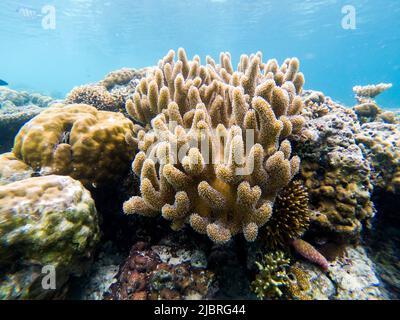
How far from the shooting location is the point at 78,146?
9.40 ft

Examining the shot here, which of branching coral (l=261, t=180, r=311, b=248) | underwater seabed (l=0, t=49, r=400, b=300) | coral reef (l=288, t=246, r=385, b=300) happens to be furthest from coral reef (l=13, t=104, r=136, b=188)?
coral reef (l=288, t=246, r=385, b=300)

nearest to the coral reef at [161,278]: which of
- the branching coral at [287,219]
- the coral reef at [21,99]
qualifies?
the branching coral at [287,219]

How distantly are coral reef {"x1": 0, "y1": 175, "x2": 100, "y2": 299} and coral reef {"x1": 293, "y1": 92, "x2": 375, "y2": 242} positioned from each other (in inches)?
102

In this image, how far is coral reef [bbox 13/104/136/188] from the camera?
285 centimetres

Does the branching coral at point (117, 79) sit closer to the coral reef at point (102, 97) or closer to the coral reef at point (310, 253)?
the coral reef at point (102, 97)

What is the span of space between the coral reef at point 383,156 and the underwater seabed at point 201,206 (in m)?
0.02

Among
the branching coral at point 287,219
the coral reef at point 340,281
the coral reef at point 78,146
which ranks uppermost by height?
the coral reef at point 78,146

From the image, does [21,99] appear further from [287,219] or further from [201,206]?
[287,219]

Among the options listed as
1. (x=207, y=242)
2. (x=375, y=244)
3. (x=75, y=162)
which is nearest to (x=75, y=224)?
(x=75, y=162)

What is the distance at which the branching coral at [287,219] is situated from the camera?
2.39 metres

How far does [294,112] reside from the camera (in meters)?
2.73

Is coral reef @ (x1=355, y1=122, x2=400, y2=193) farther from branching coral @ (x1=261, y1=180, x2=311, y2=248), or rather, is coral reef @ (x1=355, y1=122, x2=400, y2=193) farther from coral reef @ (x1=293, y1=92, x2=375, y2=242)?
branching coral @ (x1=261, y1=180, x2=311, y2=248)
